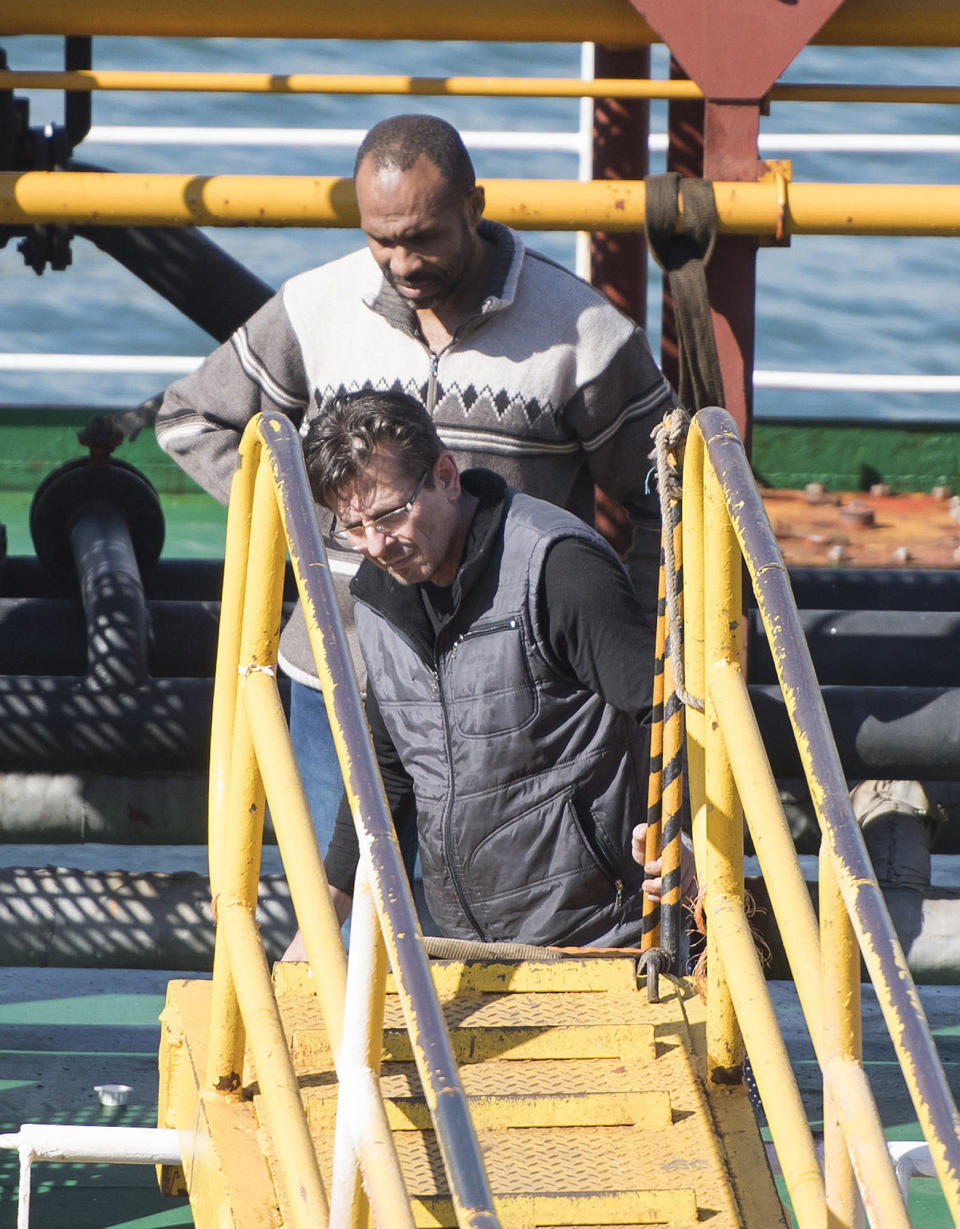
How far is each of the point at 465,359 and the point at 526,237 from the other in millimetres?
16946

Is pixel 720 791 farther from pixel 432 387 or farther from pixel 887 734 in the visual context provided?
pixel 887 734

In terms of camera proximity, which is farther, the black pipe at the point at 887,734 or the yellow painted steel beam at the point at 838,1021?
the black pipe at the point at 887,734

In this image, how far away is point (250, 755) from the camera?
2.20 metres

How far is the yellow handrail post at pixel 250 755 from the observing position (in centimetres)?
218

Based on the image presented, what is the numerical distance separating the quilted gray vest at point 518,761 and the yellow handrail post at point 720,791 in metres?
0.24

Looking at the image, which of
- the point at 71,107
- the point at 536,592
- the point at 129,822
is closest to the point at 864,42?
the point at 536,592

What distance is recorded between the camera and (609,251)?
4762 millimetres

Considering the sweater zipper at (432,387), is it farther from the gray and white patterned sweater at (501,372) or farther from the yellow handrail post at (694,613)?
the yellow handrail post at (694,613)

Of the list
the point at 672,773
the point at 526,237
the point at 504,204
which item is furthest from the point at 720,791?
the point at 526,237

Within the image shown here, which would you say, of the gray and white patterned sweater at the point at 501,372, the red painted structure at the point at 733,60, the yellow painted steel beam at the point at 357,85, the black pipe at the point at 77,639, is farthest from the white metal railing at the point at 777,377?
the gray and white patterned sweater at the point at 501,372

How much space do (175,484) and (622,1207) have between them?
6.34 m

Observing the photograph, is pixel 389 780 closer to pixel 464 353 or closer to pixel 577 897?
pixel 577 897

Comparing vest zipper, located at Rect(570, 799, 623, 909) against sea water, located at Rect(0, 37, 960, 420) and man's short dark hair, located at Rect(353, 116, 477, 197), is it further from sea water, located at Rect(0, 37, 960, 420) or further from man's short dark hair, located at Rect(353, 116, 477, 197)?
sea water, located at Rect(0, 37, 960, 420)

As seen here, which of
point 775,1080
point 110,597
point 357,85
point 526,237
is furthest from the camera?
point 526,237
